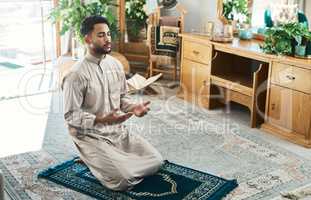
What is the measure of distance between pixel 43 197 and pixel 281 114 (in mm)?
2166

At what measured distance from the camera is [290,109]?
3836 millimetres

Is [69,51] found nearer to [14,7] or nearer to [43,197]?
[14,7]

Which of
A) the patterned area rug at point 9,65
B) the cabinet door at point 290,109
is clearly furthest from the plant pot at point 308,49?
the patterned area rug at point 9,65

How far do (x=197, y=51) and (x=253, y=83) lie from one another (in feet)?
2.63

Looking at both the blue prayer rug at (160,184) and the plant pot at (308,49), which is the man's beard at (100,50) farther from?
the plant pot at (308,49)

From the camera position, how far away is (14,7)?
5945 millimetres

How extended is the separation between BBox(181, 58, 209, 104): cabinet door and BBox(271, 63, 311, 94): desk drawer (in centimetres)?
90

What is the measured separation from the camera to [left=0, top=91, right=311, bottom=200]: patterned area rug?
2.98 m

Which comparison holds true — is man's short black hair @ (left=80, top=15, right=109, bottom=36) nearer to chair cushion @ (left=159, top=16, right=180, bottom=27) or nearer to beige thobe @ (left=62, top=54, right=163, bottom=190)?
beige thobe @ (left=62, top=54, right=163, bottom=190)

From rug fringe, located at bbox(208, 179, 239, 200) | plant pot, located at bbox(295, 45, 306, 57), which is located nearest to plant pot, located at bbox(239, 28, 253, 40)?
plant pot, located at bbox(295, 45, 306, 57)

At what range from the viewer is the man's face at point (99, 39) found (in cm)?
300

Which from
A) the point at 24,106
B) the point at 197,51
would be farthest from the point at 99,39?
the point at 24,106

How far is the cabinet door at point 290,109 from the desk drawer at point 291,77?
4 cm

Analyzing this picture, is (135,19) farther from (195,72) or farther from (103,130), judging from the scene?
(103,130)
